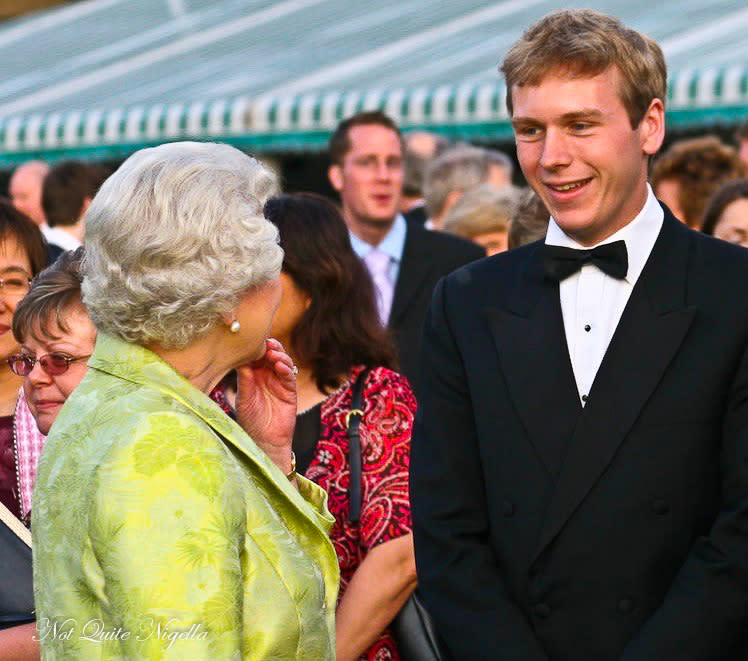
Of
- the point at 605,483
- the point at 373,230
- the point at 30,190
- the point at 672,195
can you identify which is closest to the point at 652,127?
the point at 605,483

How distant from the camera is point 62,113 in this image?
16375mm

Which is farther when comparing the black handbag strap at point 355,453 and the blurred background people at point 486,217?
the blurred background people at point 486,217

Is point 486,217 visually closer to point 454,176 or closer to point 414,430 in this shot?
point 454,176

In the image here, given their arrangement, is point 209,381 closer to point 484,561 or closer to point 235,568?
point 235,568

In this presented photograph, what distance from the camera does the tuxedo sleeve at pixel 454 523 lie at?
319 centimetres

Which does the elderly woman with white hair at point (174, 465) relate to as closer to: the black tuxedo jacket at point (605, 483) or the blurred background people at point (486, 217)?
the black tuxedo jacket at point (605, 483)

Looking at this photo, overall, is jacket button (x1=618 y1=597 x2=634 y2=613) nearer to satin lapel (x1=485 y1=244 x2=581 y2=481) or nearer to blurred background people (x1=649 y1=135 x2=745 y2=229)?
satin lapel (x1=485 y1=244 x2=581 y2=481)

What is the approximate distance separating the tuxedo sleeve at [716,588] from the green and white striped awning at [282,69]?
9259mm

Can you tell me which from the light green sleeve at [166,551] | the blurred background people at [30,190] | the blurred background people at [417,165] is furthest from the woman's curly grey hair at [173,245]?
the blurred background people at [30,190]

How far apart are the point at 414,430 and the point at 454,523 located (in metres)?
0.28

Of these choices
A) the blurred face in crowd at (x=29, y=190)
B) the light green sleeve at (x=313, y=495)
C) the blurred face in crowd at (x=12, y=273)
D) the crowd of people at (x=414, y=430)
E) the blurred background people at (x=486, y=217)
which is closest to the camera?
the crowd of people at (x=414, y=430)

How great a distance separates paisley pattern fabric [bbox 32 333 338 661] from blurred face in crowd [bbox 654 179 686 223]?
417cm

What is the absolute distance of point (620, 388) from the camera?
3.18 m

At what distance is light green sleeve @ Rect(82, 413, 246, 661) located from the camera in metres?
2.46
